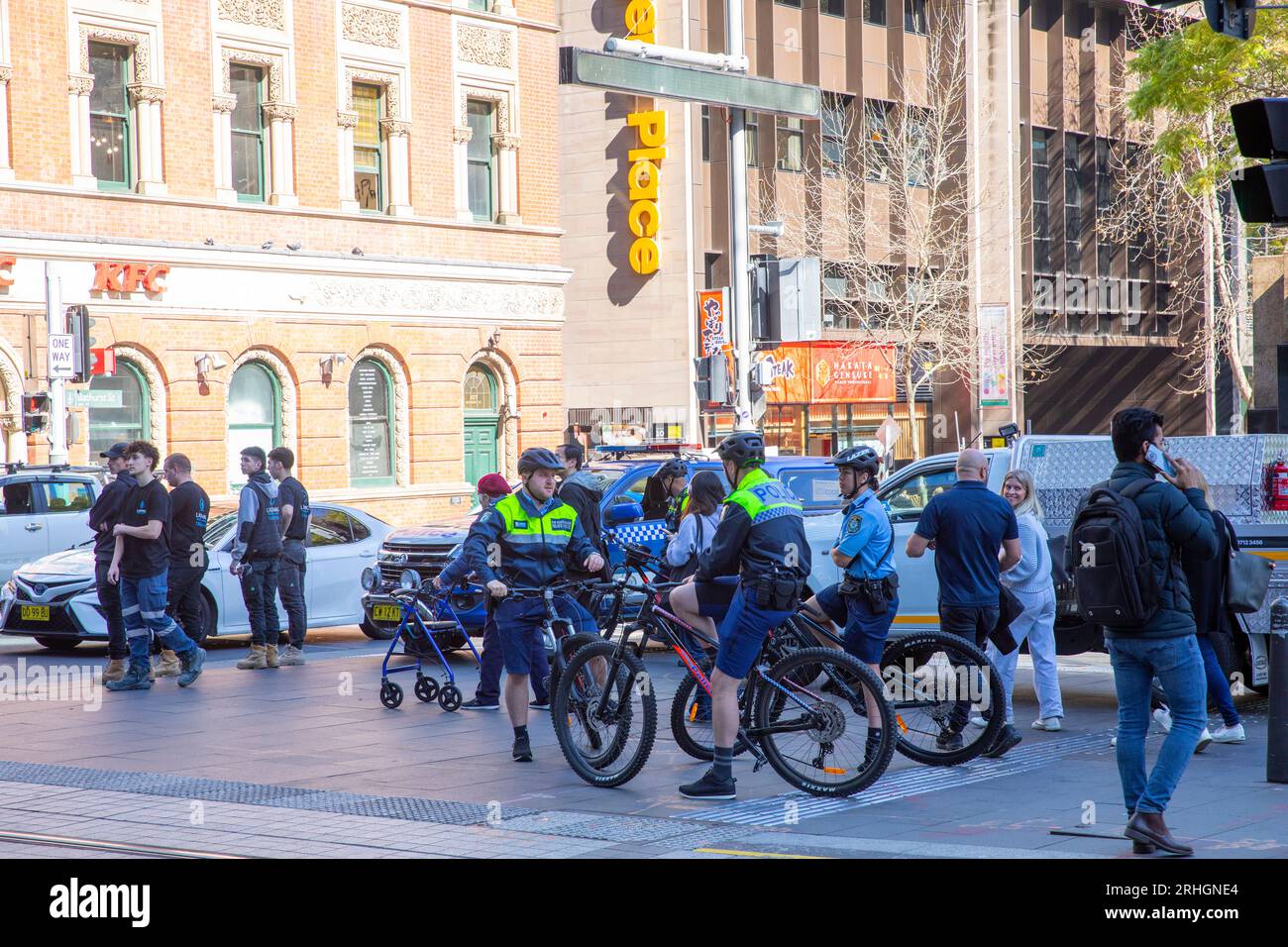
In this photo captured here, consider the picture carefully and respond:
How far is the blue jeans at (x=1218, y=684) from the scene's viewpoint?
10.4 metres

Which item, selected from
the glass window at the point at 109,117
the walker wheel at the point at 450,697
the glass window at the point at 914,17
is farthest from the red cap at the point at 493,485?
the glass window at the point at 914,17

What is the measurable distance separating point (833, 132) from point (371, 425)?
51.5ft

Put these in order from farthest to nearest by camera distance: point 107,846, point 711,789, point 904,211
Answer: point 904,211 < point 711,789 < point 107,846

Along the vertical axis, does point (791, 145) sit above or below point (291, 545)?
above

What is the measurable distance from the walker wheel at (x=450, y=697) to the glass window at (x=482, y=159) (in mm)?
21014

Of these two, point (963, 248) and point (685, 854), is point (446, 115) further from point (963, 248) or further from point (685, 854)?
point (685, 854)

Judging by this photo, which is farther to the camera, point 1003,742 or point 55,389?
point 55,389

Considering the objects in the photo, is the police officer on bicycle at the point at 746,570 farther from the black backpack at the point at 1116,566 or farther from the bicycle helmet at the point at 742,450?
the black backpack at the point at 1116,566

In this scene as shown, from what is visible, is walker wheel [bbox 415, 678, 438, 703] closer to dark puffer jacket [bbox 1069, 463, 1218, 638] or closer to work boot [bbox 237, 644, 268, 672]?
work boot [bbox 237, 644, 268, 672]

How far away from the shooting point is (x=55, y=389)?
24094 mm

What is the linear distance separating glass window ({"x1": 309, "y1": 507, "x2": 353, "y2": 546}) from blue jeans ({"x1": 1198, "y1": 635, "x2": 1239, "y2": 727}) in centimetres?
1023

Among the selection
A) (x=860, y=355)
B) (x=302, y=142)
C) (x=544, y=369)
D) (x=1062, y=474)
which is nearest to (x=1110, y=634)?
(x=1062, y=474)

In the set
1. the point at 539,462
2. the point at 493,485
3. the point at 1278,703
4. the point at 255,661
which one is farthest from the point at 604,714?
the point at 255,661

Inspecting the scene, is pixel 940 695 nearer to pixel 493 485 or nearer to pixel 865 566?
pixel 865 566
